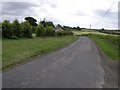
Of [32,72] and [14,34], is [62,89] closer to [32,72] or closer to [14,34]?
[32,72]

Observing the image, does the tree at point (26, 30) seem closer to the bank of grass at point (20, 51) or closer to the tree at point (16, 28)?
the tree at point (16, 28)

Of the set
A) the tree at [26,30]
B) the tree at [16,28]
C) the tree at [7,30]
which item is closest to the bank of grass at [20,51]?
the tree at [7,30]

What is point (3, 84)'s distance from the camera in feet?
32.6

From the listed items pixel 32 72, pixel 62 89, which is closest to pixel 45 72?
pixel 32 72

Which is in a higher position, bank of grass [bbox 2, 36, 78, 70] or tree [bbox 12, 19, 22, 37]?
tree [bbox 12, 19, 22, 37]

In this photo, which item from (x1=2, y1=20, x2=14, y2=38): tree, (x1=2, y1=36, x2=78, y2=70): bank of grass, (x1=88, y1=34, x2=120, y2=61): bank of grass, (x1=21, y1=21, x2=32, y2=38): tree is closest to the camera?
(x1=2, y1=36, x2=78, y2=70): bank of grass

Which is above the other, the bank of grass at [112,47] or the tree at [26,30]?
the tree at [26,30]

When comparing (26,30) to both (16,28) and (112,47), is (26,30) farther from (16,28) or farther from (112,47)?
(112,47)

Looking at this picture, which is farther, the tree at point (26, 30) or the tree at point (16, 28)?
the tree at point (26, 30)

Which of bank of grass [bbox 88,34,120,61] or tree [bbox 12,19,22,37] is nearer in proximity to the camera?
bank of grass [bbox 88,34,120,61]

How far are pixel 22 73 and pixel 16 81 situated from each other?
1.96 metres

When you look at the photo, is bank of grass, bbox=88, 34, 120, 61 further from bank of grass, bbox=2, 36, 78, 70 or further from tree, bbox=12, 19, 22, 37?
tree, bbox=12, 19, 22, 37

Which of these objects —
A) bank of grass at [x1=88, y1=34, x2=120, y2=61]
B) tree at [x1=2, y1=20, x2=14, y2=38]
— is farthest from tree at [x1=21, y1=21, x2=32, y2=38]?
bank of grass at [x1=88, y1=34, x2=120, y2=61]

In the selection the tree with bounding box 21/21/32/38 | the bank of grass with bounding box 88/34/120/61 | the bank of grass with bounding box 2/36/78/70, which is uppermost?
the tree with bounding box 21/21/32/38
